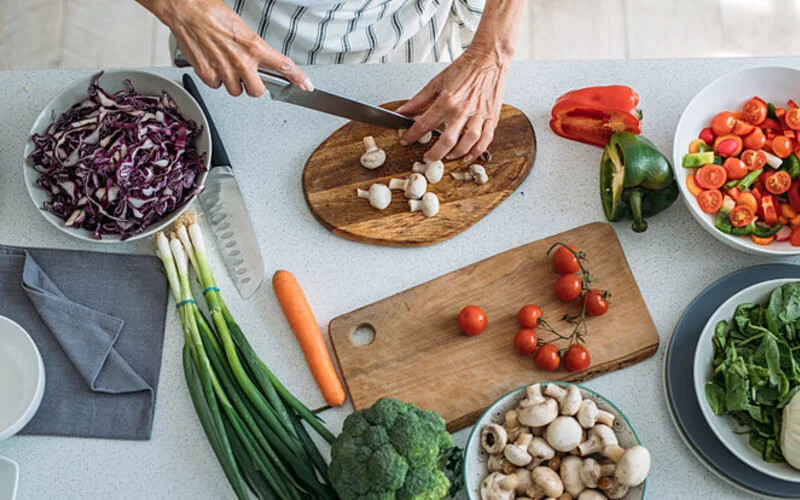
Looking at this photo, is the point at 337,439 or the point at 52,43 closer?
the point at 337,439

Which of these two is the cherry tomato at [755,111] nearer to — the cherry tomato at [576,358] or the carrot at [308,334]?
the cherry tomato at [576,358]

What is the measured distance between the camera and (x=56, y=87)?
1.86 metres

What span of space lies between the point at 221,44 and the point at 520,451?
2.99 feet

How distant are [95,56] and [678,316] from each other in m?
2.21

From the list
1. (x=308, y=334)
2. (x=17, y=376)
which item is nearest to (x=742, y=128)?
(x=308, y=334)

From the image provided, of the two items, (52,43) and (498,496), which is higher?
(498,496)

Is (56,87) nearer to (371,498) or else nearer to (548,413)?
(371,498)

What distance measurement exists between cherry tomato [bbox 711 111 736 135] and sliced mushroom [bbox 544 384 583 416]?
0.64m

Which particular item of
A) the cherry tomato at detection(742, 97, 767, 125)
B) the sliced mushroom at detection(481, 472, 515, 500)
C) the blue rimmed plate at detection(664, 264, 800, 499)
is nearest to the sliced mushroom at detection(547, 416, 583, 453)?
the sliced mushroom at detection(481, 472, 515, 500)

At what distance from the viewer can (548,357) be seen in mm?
1583

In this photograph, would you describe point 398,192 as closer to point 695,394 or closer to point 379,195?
point 379,195

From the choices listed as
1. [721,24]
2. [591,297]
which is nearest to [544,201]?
[591,297]

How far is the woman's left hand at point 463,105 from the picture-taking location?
1.72m

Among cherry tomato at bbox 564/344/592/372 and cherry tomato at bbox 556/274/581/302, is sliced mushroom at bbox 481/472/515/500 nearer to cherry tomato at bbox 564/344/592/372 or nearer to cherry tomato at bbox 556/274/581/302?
cherry tomato at bbox 564/344/592/372
